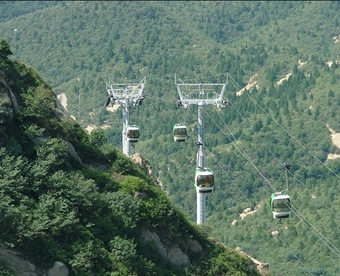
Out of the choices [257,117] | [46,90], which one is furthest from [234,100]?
[46,90]

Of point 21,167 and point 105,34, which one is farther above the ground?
point 21,167

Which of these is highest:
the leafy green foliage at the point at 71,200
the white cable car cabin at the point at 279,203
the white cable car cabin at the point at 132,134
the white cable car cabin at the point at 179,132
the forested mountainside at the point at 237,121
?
the leafy green foliage at the point at 71,200

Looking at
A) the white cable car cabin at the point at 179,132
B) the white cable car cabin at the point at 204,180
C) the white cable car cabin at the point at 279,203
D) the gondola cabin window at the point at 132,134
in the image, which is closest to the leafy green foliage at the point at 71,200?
the white cable car cabin at the point at 204,180

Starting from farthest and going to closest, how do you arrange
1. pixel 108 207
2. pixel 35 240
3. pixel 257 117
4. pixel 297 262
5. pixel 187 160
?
pixel 257 117
pixel 187 160
pixel 297 262
pixel 108 207
pixel 35 240

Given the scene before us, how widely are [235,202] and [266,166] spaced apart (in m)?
13.4

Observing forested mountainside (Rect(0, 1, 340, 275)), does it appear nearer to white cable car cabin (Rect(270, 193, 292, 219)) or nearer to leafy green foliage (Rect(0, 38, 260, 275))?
white cable car cabin (Rect(270, 193, 292, 219))

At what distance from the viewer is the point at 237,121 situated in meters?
153

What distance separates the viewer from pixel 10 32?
7712 inches

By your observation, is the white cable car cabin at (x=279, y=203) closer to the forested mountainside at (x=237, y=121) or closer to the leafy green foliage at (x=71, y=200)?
the leafy green foliage at (x=71, y=200)

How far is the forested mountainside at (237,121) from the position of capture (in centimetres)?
11081

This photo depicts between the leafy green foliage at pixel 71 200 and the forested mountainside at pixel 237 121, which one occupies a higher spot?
the leafy green foliage at pixel 71 200

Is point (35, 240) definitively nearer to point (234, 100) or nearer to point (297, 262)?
point (297, 262)

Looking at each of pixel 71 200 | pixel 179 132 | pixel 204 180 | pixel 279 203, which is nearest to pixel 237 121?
pixel 179 132

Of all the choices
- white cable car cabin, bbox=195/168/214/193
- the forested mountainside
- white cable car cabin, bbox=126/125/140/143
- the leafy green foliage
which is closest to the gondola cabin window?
white cable car cabin, bbox=126/125/140/143
